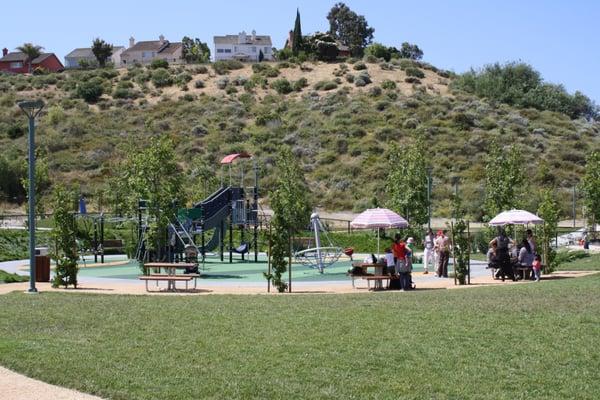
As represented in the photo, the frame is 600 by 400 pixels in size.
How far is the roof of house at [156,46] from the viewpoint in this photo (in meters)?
125

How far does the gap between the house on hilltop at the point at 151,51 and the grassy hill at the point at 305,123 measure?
23.7 metres

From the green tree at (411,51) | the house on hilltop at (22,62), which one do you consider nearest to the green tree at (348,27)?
the green tree at (411,51)

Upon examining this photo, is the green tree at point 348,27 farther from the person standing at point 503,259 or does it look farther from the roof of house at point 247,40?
the person standing at point 503,259

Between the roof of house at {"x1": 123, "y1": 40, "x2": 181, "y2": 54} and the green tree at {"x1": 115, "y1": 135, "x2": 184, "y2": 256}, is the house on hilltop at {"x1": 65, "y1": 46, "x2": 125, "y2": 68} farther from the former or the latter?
the green tree at {"x1": 115, "y1": 135, "x2": 184, "y2": 256}

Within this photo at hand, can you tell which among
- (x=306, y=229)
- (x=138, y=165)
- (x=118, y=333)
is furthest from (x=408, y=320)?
(x=306, y=229)

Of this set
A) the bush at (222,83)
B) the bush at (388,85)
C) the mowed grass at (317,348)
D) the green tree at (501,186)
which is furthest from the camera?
the bush at (222,83)

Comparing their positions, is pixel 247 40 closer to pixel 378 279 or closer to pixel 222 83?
pixel 222 83

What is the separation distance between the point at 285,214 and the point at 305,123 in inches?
2249

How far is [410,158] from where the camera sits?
116ft

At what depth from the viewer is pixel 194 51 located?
4828 inches

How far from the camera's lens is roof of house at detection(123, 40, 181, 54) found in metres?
125

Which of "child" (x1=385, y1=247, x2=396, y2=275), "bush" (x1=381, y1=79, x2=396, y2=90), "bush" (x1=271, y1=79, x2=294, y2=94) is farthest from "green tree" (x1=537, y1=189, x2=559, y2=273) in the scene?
"bush" (x1=271, y1=79, x2=294, y2=94)

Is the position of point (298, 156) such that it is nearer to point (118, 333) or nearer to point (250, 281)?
point (250, 281)

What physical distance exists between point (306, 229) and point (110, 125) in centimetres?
4619
